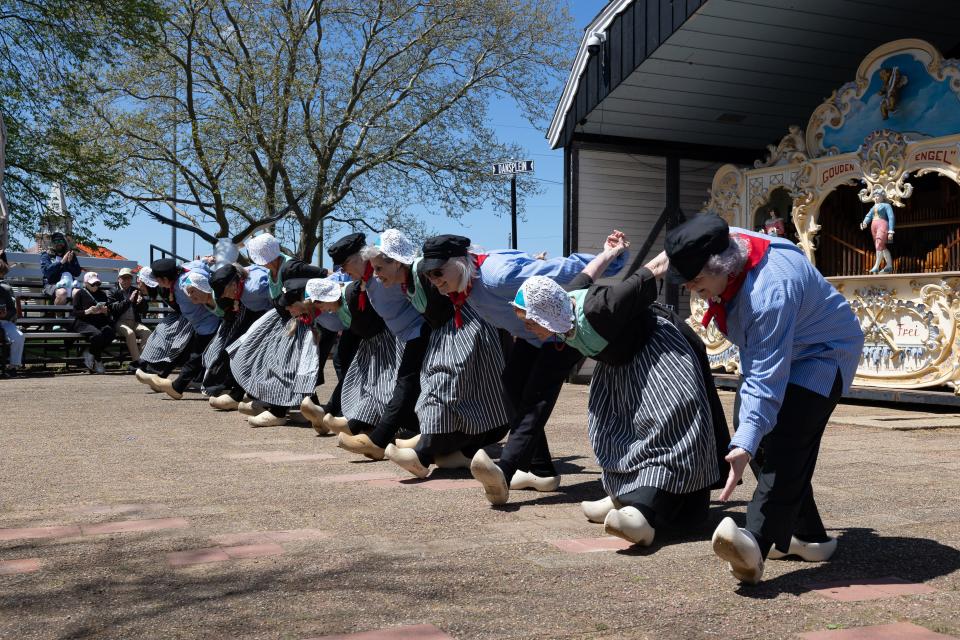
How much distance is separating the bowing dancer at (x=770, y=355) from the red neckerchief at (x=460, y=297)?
6.68 ft

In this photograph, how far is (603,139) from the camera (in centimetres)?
1424

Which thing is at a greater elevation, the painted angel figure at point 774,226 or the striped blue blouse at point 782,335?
the painted angel figure at point 774,226

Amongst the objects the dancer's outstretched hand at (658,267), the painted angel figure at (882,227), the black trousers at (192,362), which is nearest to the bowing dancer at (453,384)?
the dancer's outstretched hand at (658,267)

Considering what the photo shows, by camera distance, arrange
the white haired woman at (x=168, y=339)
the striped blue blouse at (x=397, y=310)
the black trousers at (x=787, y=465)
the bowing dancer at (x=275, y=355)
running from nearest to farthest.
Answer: the black trousers at (x=787, y=465) < the striped blue blouse at (x=397, y=310) < the bowing dancer at (x=275, y=355) < the white haired woman at (x=168, y=339)

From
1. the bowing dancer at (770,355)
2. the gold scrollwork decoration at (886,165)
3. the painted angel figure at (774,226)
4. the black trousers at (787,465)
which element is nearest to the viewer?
the bowing dancer at (770,355)

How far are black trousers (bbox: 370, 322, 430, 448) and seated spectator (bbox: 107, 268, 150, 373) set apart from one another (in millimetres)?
10370

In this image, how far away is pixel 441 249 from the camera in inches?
211

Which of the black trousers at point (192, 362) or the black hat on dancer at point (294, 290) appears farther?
the black trousers at point (192, 362)

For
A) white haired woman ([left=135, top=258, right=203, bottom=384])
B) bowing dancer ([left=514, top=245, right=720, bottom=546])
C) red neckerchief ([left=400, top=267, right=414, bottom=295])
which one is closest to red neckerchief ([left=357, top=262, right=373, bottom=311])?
red neckerchief ([left=400, top=267, right=414, bottom=295])

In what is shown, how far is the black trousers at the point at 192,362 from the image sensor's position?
1076 cm

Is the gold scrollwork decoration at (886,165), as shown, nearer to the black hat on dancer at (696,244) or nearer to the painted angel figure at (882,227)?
the painted angel figure at (882,227)

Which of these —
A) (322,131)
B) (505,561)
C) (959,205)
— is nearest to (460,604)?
(505,561)

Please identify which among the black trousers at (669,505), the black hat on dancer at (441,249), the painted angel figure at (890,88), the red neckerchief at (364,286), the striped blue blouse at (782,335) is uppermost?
the painted angel figure at (890,88)

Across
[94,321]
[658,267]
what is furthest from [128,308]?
[658,267]
